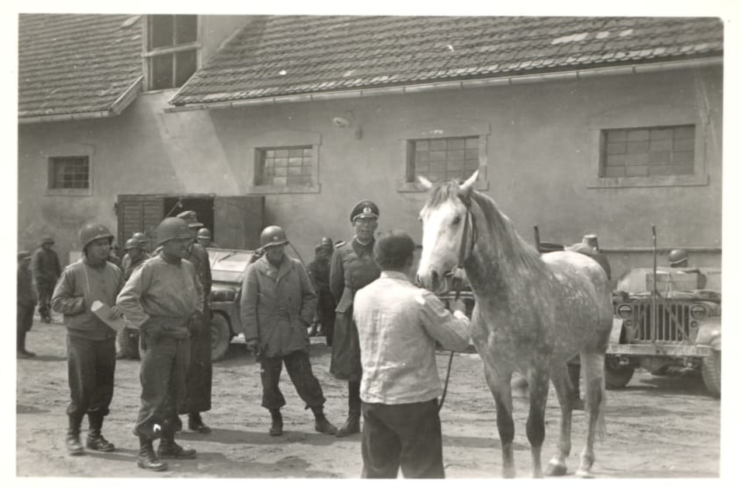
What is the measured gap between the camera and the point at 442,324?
12.3ft

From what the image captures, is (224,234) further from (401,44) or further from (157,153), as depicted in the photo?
(401,44)

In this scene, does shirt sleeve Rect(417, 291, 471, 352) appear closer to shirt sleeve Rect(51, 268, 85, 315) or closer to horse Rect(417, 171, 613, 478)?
horse Rect(417, 171, 613, 478)

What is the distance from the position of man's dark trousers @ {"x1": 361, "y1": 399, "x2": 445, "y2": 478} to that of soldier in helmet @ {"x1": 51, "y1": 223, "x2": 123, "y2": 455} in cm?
264

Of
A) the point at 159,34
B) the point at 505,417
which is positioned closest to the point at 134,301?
the point at 505,417

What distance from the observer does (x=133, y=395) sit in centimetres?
803

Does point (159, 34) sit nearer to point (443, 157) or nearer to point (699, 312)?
point (443, 157)

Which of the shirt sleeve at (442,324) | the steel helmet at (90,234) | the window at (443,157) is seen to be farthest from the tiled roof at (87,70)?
the shirt sleeve at (442,324)

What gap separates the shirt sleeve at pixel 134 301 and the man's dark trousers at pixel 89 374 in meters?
0.59

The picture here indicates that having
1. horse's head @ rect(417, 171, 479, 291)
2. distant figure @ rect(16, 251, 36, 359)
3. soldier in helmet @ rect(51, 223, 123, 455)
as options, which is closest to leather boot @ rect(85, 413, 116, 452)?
soldier in helmet @ rect(51, 223, 123, 455)

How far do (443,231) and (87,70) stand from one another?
11467 millimetres

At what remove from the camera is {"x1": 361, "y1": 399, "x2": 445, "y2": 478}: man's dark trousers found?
3.80m

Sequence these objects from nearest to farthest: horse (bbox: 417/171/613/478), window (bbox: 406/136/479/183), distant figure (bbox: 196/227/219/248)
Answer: horse (bbox: 417/171/613/478)
distant figure (bbox: 196/227/219/248)
window (bbox: 406/136/479/183)

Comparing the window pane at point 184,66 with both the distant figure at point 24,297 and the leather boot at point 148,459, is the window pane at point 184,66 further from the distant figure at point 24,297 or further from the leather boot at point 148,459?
the leather boot at point 148,459
